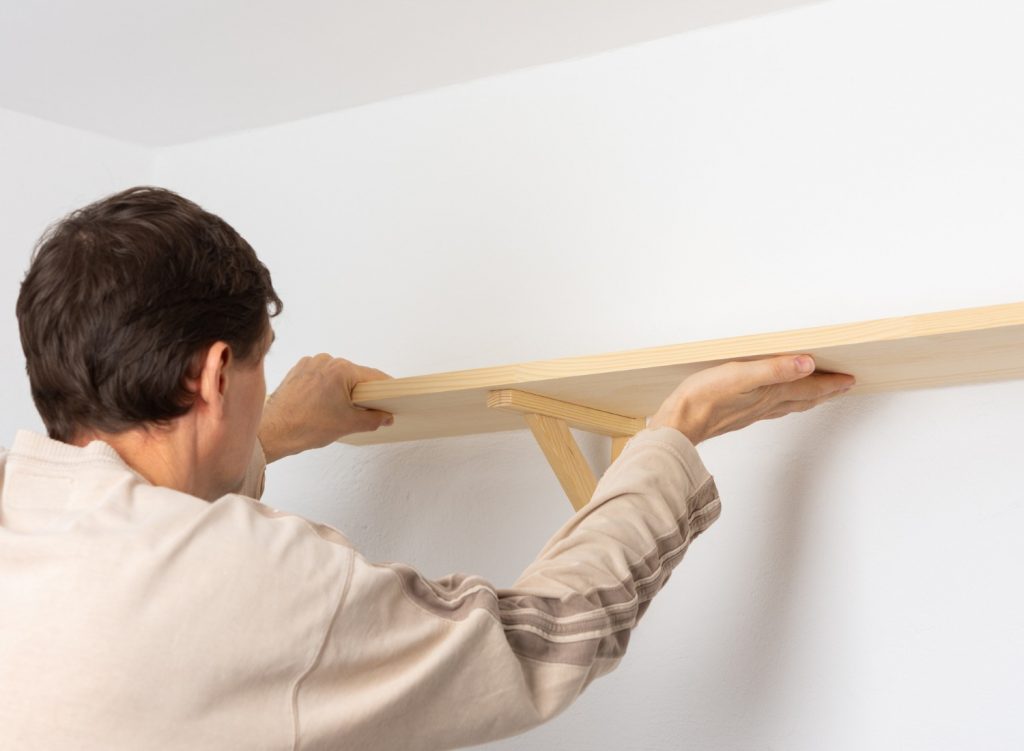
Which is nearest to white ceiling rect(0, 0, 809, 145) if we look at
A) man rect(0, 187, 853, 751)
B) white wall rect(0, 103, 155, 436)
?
white wall rect(0, 103, 155, 436)

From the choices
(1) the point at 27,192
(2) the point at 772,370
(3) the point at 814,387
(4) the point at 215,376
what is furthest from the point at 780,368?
(1) the point at 27,192

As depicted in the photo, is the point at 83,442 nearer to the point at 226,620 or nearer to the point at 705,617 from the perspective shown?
the point at 226,620

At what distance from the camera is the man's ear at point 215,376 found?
99 centimetres

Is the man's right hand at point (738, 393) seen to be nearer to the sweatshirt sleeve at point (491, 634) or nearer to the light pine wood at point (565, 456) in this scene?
the sweatshirt sleeve at point (491, 634)

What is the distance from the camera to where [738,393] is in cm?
119

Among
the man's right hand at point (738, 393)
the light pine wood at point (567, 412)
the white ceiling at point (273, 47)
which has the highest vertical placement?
the white ceiling at point (273, 47)

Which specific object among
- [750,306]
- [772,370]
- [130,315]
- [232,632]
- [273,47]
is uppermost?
[273,47]

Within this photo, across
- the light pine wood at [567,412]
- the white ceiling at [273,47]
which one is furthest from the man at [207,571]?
the white ceiling at [273,47]

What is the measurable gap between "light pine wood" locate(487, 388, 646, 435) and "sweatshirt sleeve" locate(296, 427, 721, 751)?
235mm

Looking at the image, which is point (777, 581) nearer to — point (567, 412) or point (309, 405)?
point (567, 412)

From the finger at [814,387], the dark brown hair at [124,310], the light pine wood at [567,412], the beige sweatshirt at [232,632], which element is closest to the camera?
the beige sweatshirt at [232,632]

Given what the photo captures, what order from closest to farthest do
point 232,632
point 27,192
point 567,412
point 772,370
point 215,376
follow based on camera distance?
point 232,632, point 215,376, point 772,370, point 567,412, point 27,192

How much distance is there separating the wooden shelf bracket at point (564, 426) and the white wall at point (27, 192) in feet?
3.19

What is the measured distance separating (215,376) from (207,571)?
20 centimetres
